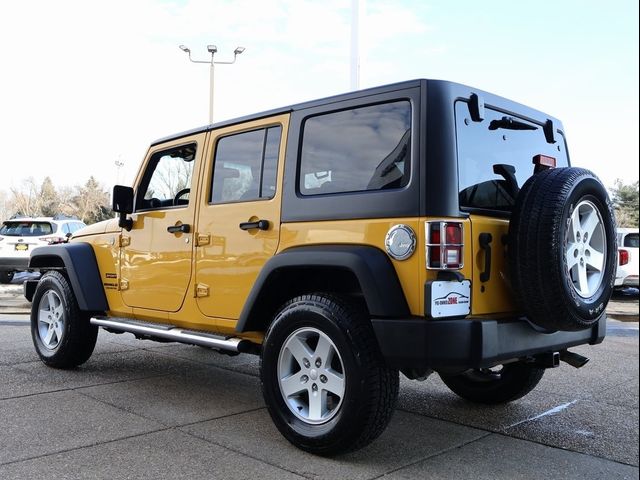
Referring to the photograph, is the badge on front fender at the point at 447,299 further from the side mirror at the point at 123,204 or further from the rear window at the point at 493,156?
the side mirror at the point at 123,204

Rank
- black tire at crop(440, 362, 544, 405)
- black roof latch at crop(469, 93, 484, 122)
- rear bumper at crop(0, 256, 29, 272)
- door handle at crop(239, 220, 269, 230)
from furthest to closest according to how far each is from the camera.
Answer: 1. rear bumper at crop(0, 256, 29, 272)
2. black tire at crop(440, 362, 544, 405)
3. door handle at crop(239, 220, 269, 230)
4. black roof latch at crop(469, 93, 484, 122)

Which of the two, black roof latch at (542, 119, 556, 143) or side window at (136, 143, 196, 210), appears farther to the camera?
side window at (136, 143, 196, 210)

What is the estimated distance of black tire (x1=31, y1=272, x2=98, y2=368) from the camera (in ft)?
18.5

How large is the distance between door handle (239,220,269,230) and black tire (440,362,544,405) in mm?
1673

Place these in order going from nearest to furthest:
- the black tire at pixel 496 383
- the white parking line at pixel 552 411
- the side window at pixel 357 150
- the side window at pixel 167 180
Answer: the side window at pixel 357 150 < the white parking line at pixel 552 411 < the black tire at pixel 496 383 < the side window at pixel 167 180

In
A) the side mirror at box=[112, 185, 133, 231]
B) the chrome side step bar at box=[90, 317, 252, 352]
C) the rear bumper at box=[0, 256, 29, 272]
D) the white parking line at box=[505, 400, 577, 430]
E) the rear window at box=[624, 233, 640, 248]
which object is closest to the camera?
the chrome side step bar at box=[90, 317, 252, 352]

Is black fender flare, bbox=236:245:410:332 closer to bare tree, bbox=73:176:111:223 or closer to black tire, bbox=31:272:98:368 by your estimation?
black tire, bbox=31:272:98:368

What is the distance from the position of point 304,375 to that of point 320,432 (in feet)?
1.14

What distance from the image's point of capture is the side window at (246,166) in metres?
4.28

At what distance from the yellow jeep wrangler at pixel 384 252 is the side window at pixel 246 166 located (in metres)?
0.01

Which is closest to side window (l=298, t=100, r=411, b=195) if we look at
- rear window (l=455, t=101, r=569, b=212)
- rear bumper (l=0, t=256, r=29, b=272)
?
rear window (l=455, t=101, r=569, b=212)

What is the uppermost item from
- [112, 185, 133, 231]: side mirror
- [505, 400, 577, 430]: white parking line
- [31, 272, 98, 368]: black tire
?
[112, 185, 133, 231]: side mirror

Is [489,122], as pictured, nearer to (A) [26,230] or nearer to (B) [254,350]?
(B) [254,350]

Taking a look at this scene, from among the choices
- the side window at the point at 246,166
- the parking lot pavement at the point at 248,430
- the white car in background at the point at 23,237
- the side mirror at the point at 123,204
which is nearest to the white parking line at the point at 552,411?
→ the parking lot pavement at the point at 248,430
